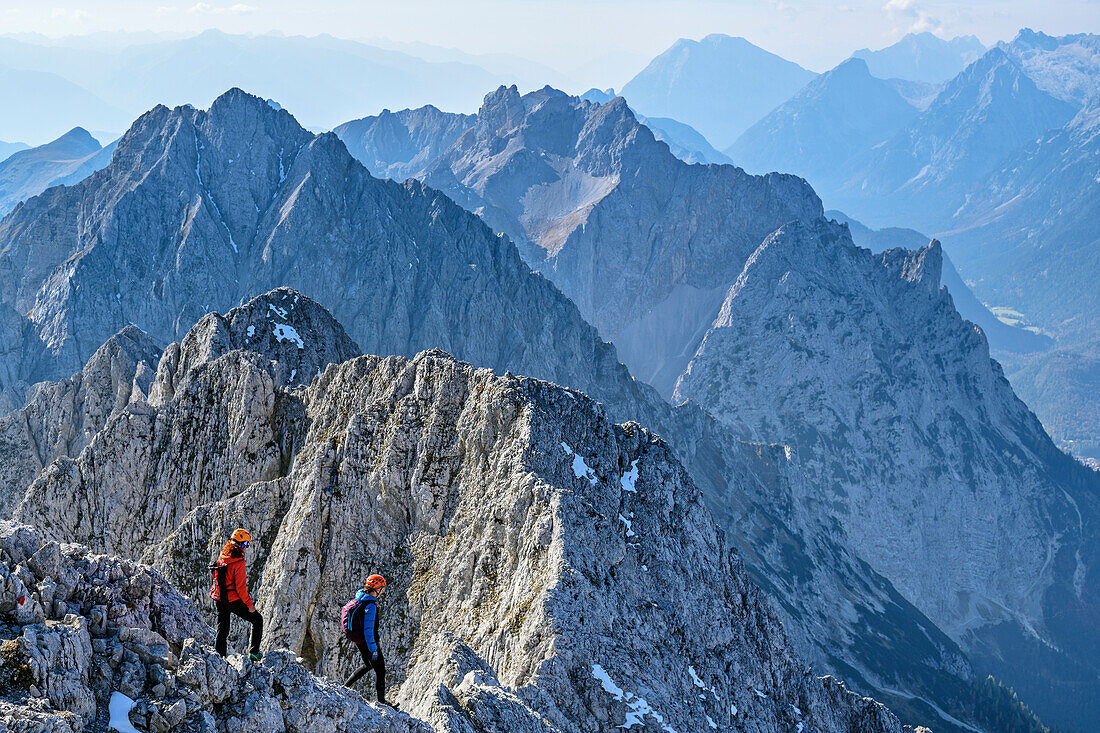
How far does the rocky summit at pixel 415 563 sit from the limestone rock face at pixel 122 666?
0.24ft

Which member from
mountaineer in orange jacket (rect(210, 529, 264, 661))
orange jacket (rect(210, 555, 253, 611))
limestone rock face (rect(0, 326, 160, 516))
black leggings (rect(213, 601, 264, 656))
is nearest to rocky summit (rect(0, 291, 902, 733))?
black leggings (rect(213, 601, 264, 656))

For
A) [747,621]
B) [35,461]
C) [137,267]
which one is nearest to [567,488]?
[747,621]

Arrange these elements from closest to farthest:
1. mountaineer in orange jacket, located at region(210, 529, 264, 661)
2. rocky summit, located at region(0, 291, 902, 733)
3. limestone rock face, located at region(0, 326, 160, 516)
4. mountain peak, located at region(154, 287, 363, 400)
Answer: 1. rocky summit, located at region(0, 291, 902, 733)
2. mountaineer in orange jacket, located at region(210, 529, 264, 661)
3. mountain peak, located at region(154, 287, 363, 400)
4. limestone rock face, located at region(0, 326, 160, 516)

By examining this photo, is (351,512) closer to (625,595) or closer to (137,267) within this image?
(625,595)

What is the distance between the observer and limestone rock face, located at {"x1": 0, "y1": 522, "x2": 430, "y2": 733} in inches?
835

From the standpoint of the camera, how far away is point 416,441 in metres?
55.7

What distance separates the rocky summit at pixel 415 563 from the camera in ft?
81.5

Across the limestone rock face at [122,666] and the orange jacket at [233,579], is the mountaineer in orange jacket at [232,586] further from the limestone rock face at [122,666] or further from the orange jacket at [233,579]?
the limestone rock face at [122,666]

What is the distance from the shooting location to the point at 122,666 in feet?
75.3

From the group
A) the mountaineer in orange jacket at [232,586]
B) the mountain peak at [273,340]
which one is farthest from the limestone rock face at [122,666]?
the mountain peak at [273,340]

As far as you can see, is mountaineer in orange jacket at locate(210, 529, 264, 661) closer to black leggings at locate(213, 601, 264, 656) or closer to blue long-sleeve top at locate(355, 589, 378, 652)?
black leggings at locate(213, 601, 264, 656)

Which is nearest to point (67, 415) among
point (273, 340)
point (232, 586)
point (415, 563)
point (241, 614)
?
point (273, 340)

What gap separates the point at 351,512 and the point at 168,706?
3038cm

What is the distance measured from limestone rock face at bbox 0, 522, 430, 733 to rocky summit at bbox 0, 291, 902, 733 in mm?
Result: 73
